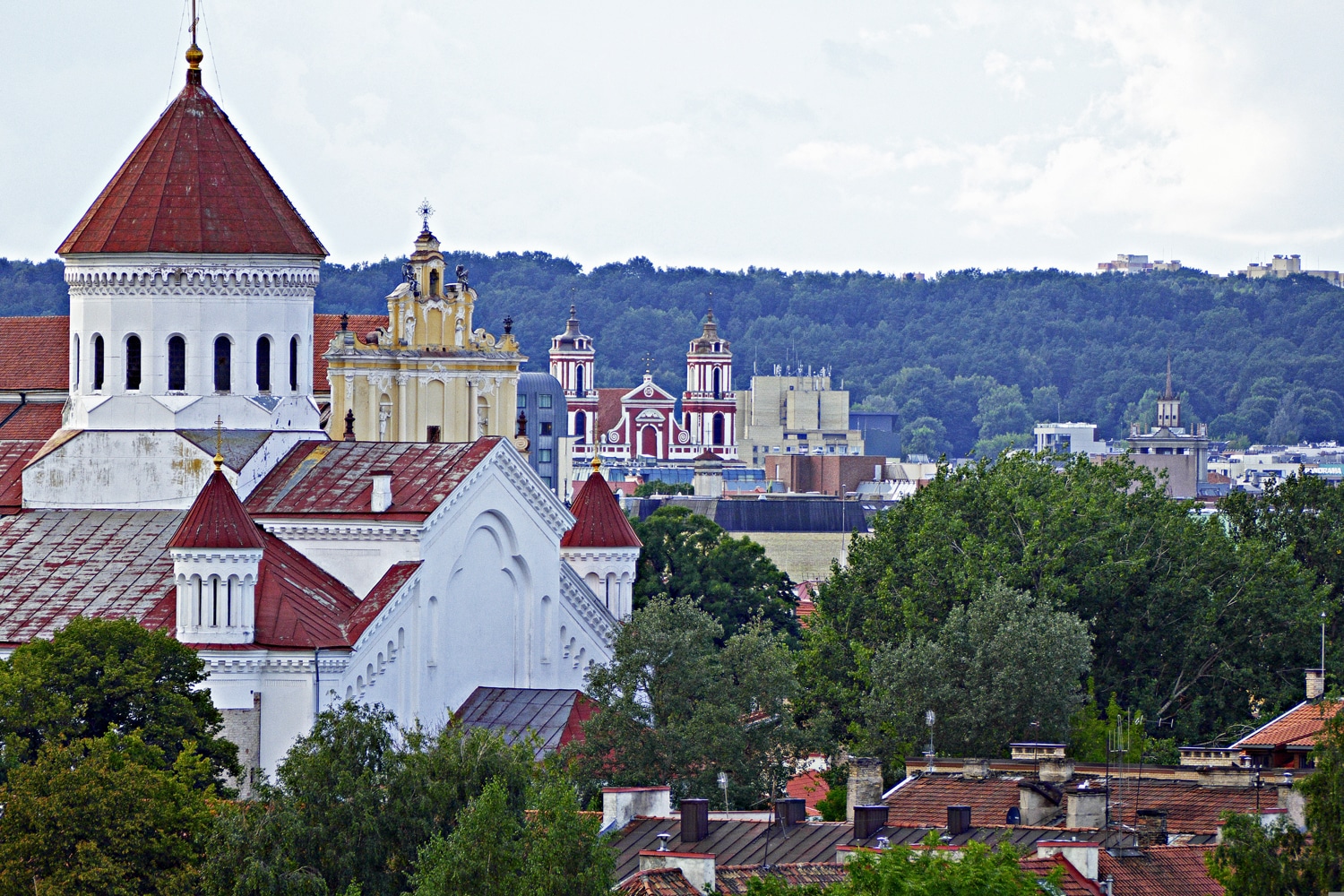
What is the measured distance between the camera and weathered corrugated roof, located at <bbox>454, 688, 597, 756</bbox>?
2429 inches

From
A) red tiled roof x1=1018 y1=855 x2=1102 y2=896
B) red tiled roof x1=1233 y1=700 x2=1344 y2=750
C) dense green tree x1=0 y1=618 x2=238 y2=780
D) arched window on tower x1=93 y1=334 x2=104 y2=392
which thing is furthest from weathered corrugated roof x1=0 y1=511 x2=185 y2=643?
red tiled roof x1=1018 y1=855 x2=1102 y2=896

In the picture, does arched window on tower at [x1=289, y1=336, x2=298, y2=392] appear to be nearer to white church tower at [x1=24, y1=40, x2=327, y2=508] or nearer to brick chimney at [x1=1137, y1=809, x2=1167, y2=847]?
white church tower at [x1=24, y1=40, x2=327, y2=508]

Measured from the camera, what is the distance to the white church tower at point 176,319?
66312 millimetres

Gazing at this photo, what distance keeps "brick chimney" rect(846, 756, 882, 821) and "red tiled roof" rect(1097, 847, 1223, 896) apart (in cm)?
734

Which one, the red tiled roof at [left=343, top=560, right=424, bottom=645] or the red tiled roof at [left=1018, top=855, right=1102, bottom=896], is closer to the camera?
the red tiled roof at [left=1018, top=855, right=1102, bottom=896]

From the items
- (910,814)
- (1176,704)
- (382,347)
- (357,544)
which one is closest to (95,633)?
(357,544)

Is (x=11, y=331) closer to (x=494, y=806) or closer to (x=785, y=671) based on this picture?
(x=785, y=671)

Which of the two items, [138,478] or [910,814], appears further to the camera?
[138,478]

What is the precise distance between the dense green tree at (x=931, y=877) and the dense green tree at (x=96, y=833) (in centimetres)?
1157

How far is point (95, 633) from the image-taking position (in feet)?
178

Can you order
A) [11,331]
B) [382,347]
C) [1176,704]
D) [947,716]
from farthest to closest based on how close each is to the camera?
[382,347]
[11,331]
[1176,704]
[947,716]

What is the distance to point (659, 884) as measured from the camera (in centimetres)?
4072

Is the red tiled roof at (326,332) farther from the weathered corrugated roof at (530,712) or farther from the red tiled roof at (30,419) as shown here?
the weathered corrugated roof at (530,712)

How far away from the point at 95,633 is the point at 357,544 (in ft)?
32.0
